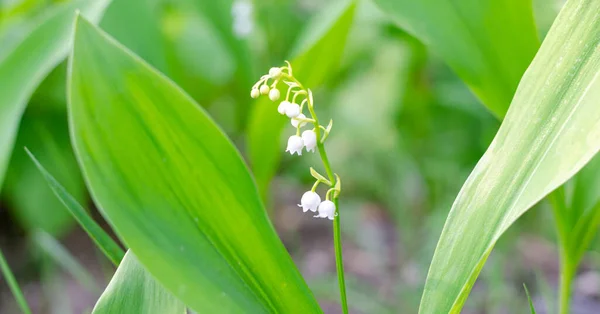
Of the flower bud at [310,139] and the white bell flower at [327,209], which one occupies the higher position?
the flower bud at [310,139]

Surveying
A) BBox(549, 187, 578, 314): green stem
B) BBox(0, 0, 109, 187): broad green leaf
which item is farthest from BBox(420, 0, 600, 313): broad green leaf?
BBox(0, 0, 109, 187): broad green leaf

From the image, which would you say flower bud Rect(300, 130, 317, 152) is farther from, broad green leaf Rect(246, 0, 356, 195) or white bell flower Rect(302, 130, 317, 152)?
broad green leaf Rect(246, 0, 356, 195)

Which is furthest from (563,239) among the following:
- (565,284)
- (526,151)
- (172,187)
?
(172,187)

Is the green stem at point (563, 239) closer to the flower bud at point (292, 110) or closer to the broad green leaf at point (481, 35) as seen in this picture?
the broad green leaf at point (481, 35)

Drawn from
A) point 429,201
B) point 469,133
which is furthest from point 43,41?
point 469,133

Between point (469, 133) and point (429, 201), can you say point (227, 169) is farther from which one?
point (469, 133)

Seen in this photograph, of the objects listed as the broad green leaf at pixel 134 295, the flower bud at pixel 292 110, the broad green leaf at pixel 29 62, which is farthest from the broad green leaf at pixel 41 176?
the flower bud at pixel 292 110

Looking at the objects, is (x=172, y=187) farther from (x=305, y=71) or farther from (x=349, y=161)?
(x=349, y=161)
